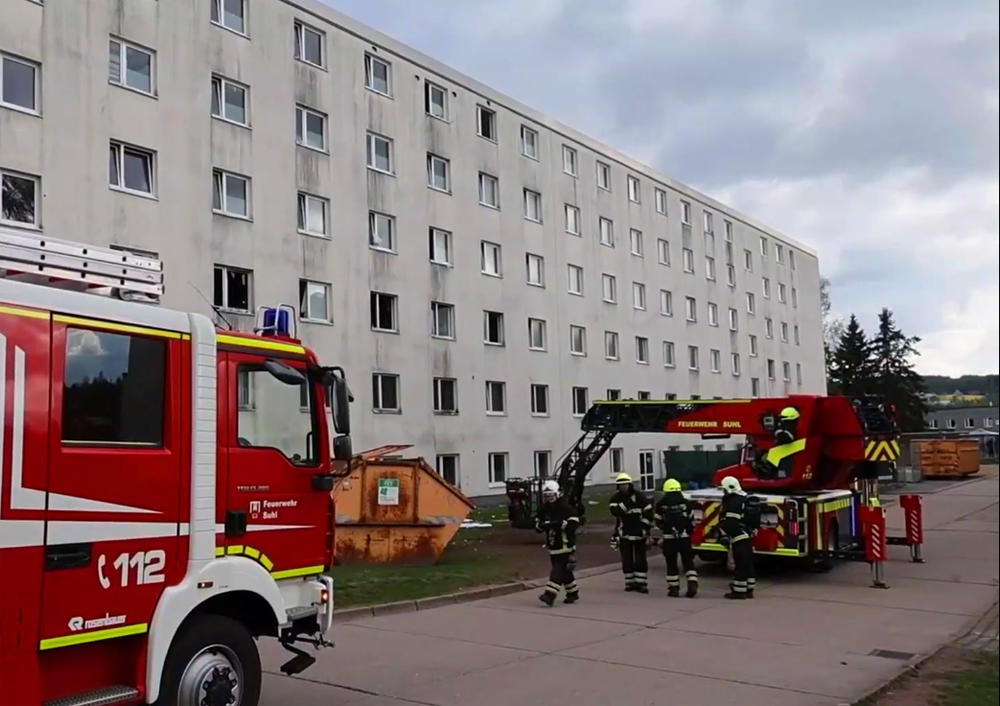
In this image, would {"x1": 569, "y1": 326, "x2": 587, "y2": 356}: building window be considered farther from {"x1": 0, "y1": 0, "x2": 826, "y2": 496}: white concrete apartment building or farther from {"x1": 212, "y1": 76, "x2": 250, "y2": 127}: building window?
{"x1": 212, "y1": 76, "x2": 250, "y2": 127}: building window

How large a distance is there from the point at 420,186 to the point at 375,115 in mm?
2467

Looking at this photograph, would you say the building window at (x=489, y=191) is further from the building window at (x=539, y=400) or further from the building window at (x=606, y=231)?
the building window at (x=606, y=231)

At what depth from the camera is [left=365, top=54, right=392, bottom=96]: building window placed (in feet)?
90.5

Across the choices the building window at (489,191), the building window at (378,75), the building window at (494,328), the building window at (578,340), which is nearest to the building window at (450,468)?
the building window at (494,328)

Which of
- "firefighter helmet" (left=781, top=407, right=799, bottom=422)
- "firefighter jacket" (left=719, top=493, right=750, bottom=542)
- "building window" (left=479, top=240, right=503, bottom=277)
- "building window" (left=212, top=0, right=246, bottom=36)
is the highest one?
"building window" (left=212, top=0, right=246, bottom=36)

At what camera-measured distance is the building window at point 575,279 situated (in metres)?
35.6

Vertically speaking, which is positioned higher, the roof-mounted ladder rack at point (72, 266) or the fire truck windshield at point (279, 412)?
the roof-mounted ladder rack at point (72, 266)

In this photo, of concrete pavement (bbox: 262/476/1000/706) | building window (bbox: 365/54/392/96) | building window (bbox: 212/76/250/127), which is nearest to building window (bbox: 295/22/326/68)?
building window (bbox: 365/54/392/96)

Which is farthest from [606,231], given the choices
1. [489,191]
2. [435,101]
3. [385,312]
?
[385,312]

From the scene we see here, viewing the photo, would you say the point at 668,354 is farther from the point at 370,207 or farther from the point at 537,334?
the point at 370,207

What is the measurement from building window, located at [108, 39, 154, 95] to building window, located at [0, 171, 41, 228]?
123 inches

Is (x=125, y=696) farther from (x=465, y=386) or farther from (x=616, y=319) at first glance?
(x=616, y=319)

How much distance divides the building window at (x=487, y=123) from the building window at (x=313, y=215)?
8043mm

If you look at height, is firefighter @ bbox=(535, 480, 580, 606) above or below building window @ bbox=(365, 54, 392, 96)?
below
